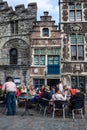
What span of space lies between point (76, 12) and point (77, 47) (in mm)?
3210

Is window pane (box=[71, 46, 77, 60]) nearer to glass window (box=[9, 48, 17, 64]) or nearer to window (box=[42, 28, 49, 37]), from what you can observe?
window (box=[42, 28, 49, 37])

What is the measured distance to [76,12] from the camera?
99.5ft

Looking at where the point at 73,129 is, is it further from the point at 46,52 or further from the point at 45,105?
the point at 46,52

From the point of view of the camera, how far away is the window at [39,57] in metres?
30.3

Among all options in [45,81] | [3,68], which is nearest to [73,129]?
[45,81]

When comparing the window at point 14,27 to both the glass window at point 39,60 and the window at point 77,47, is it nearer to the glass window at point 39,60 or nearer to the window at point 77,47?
the glass window at point 39,60

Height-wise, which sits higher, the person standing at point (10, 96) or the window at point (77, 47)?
the window at point (77, 47)

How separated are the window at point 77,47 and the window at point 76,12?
1.60 m

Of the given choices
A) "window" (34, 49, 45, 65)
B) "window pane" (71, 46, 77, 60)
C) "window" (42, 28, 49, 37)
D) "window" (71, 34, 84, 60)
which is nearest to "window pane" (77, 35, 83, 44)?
"window" (71, 34, 84, 60)

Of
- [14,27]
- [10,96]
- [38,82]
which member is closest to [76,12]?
[14,27]

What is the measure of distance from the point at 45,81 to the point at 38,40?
381cm

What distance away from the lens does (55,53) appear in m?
30.2

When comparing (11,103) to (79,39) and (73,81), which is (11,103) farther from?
(79,39)

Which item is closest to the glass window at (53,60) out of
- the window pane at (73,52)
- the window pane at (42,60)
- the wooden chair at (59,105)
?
the window pane at (42,60)
